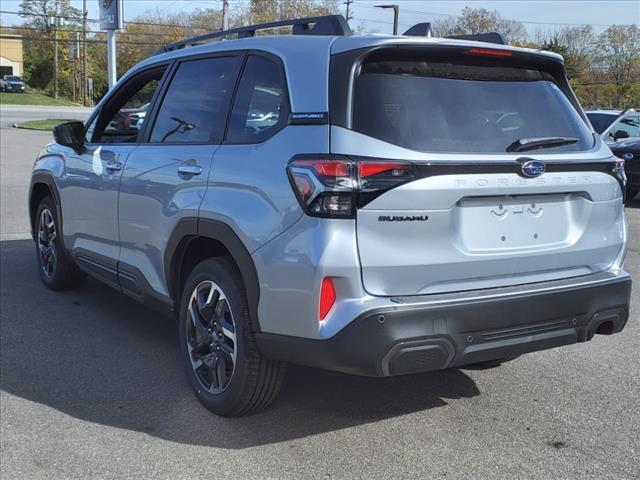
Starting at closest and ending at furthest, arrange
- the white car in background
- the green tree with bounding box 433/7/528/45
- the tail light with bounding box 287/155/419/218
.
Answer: the tail light with bounding box 287/155/419/218 < the white car in background < the green tree with bounding box 433/7/528/45

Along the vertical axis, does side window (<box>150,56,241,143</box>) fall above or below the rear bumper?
above

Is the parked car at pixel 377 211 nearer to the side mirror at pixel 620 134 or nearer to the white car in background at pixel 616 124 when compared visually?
the white car in background at pixel 616 124

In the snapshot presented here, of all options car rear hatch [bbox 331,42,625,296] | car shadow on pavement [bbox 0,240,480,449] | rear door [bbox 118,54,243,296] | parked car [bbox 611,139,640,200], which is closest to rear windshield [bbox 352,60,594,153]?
car rear hatch [bbox 331,42,625,296]

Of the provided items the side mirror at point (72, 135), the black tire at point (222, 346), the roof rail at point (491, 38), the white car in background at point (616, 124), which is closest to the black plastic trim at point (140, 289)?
the black tire at point (222, 346)

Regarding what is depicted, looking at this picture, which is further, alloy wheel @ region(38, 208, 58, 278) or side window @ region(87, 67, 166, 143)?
alloy wheel @ region(38, 208, 58, 278)

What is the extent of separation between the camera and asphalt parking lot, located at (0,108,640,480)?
3.30m

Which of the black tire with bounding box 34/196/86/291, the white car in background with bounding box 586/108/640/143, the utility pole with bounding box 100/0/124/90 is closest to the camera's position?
the black tire with bounding box 34/196/86/291

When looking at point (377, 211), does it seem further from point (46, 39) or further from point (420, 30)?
point (46, 39)

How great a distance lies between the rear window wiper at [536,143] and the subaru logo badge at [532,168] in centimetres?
11

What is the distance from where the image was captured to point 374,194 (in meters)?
3.00

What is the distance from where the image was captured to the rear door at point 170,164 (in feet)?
12.8

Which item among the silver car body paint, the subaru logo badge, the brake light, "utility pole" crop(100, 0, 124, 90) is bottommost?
the silver car body paint

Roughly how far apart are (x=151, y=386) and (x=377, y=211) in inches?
79.8

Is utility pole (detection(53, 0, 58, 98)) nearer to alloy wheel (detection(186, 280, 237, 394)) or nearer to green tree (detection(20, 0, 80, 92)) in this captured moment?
green tree (detection(20, 0, 80, 92))
